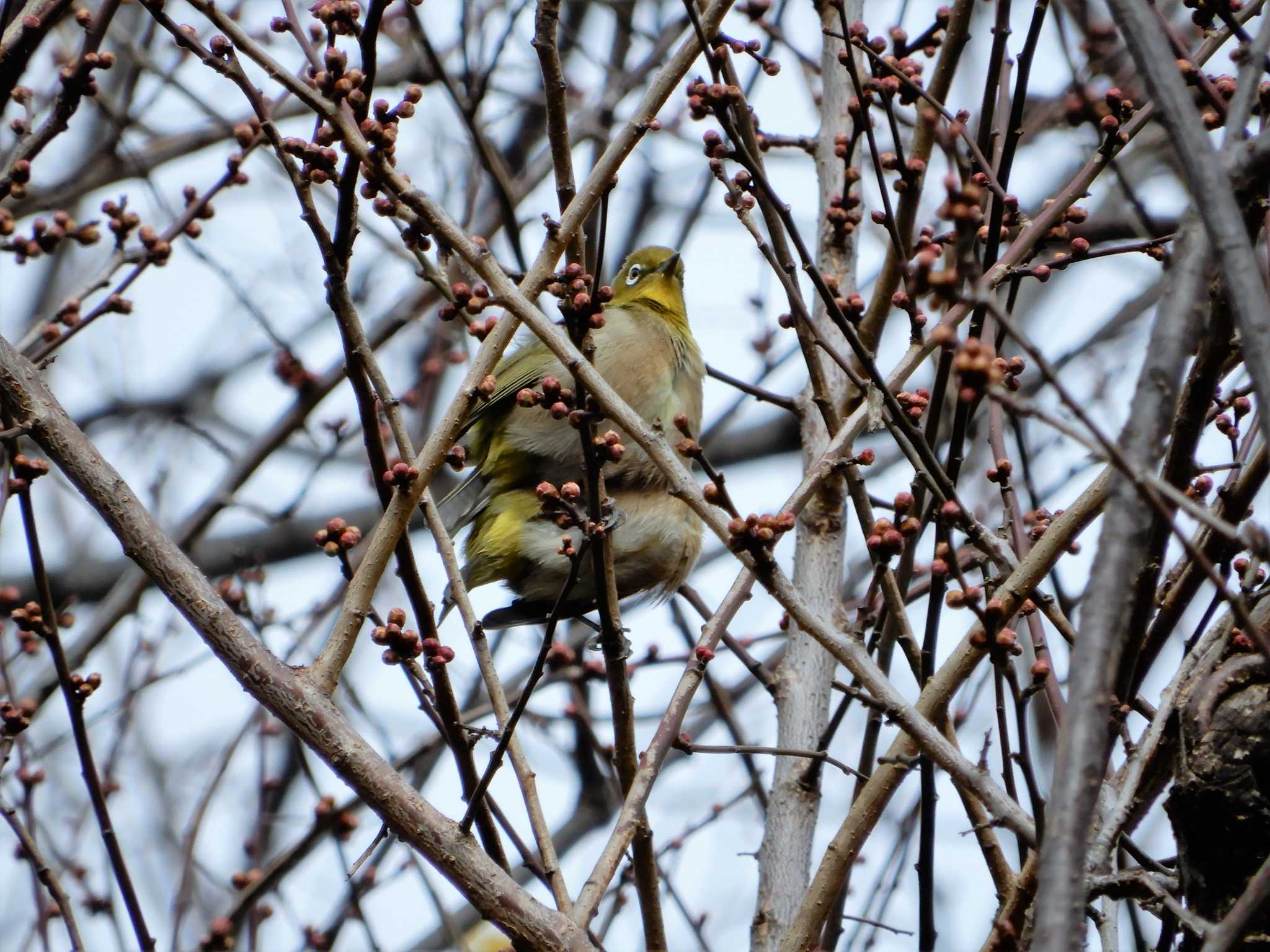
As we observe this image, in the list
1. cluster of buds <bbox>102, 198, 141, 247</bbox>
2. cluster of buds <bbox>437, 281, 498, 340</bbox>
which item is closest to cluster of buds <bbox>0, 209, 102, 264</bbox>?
cluster of buds <bbox>102, 198, 141, 247</bbox>

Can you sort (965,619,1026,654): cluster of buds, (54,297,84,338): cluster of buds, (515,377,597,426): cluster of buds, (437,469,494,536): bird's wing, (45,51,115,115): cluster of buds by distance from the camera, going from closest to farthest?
(965,619,1026,654): cluster of buds
(515,377,597,426): cluster of buds
(45,51,115,115): cluster of buds
(54,297,84,338): cluster of buds
(437,469,494,536): bird's wing

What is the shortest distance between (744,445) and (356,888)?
4.69 meters

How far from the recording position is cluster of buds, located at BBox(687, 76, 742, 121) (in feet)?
10.3

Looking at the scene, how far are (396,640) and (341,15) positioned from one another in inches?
52.6

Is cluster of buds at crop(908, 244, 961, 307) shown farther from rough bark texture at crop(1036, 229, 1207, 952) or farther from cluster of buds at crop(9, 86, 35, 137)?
cluster of buds at crop(9, 86, 35, 137)

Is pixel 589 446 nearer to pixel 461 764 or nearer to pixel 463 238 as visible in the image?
pixel 463 238

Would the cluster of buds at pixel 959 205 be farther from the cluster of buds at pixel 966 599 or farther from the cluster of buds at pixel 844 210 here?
the cluster of buds at pixel 844 210

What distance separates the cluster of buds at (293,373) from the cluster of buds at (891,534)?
3837 millimetres

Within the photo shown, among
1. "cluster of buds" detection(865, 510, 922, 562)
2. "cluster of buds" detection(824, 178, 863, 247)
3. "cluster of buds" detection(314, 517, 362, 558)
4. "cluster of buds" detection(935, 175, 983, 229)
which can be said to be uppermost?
"cluster of buds" detection(824, 178, 863, 247)

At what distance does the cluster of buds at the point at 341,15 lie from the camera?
3.01 meters

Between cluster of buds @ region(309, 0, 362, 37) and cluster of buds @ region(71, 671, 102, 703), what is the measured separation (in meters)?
1.62

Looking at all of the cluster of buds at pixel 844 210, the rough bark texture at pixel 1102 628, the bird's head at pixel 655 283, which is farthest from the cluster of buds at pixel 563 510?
the bird's head at pixel 655 283

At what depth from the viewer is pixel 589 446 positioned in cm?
313

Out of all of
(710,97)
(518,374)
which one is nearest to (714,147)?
(710,97)
